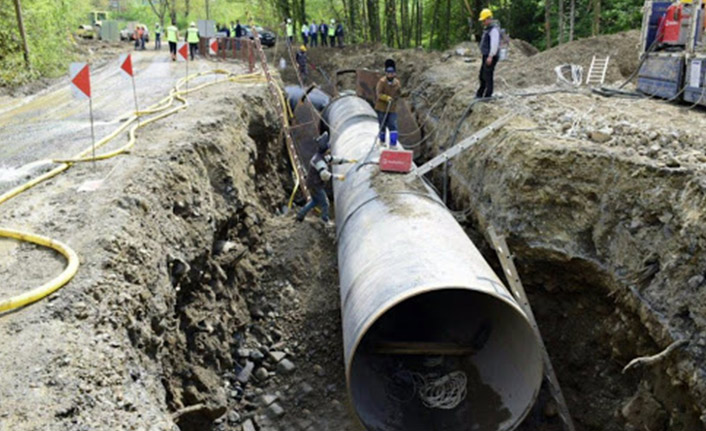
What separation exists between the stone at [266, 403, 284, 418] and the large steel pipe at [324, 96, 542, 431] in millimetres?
905

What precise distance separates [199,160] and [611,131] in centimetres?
548

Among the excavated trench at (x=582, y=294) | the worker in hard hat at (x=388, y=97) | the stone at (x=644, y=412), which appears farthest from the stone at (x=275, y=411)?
the worker in hard hat at (x=388, y=97)

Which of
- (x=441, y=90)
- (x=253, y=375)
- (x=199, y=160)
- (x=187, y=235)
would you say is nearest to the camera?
(x=187, y=235)

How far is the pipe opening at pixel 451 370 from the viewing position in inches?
237

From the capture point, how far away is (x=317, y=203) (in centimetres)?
1035

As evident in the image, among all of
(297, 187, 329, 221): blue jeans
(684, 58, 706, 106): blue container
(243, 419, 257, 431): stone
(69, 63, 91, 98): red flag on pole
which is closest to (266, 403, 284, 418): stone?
(243, 419, 257, 431): stone

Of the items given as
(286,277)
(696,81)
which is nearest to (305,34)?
(696,81)

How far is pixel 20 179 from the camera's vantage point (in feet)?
23.9

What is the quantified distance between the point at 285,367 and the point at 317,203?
12.3ft

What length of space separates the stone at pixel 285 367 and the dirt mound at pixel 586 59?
898 cm

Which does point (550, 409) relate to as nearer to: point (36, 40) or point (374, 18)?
point (36, 40)

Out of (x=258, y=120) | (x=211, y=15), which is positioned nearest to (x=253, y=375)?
(x=258, y=120)

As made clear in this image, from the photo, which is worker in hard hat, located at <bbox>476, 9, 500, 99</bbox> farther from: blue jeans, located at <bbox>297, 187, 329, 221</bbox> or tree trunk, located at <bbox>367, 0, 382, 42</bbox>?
tree trunk, located at <bbox>367, 0, 382, 42</bbox>

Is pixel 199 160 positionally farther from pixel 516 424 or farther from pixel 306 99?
pixel 306 99
